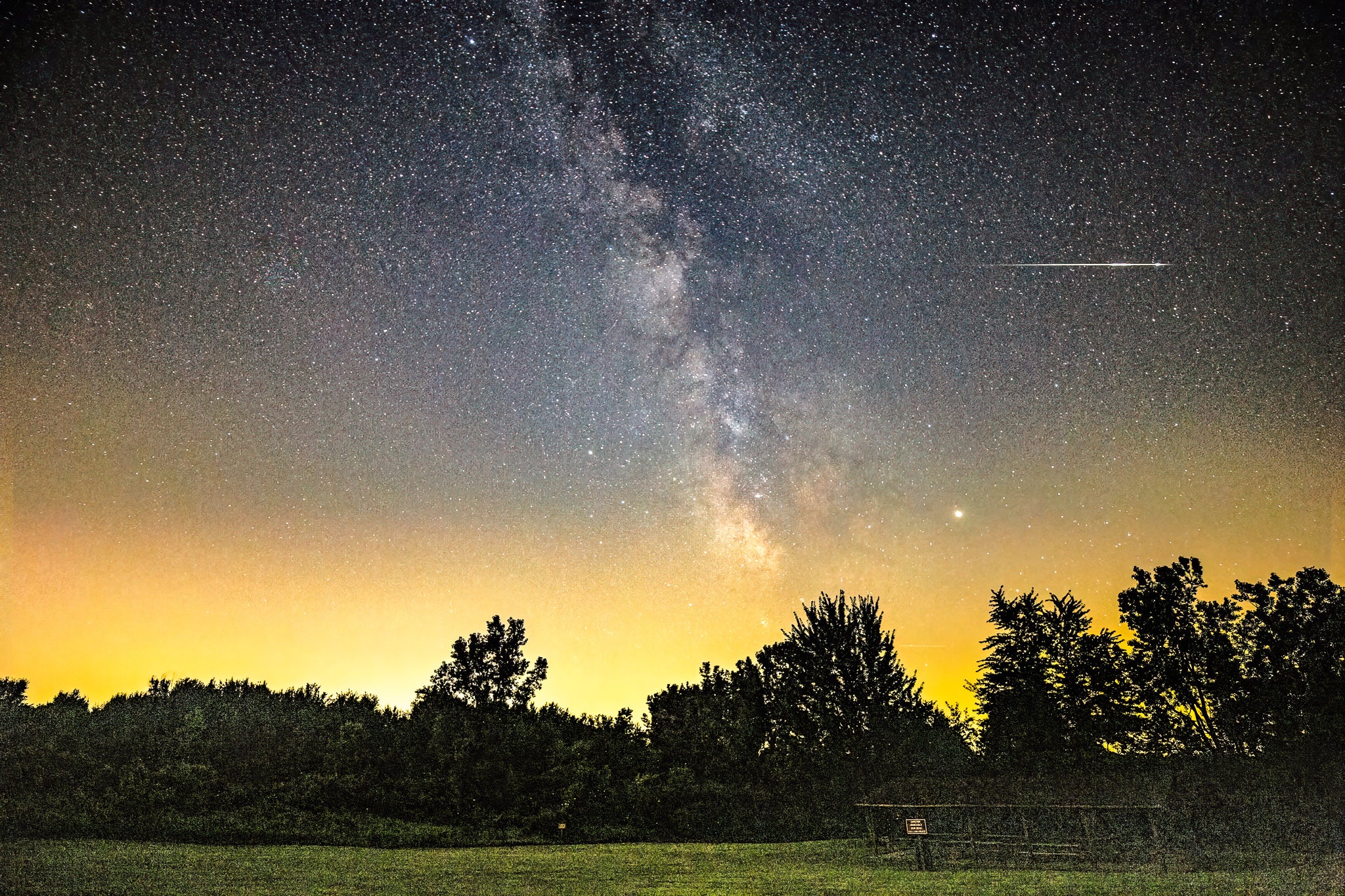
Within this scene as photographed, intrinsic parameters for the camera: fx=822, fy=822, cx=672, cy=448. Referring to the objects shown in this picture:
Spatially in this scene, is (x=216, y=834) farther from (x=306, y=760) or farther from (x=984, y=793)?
(x=984, y=793)

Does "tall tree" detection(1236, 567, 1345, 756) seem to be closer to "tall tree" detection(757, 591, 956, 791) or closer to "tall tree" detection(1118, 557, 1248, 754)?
"tall tree" detection(1118, 557, 1248, 754)

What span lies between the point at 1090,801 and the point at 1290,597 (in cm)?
2666

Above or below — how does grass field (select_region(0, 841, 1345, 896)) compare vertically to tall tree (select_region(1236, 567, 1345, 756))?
below

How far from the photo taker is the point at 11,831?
3616cm

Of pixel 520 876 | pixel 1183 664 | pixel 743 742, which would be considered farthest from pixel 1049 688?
pixel 520 876

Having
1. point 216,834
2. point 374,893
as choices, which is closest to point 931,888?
point 374,893

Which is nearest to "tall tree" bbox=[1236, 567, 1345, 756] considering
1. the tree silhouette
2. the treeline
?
the treeline

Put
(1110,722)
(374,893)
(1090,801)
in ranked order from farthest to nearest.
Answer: (1110,722), (1090,801), (374,893)

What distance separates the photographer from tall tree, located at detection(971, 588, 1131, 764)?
4997cm

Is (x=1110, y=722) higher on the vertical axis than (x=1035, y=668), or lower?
lower

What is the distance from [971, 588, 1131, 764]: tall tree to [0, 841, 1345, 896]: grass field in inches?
824

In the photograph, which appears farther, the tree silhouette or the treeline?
the tree silhouette

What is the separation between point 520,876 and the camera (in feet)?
87.8

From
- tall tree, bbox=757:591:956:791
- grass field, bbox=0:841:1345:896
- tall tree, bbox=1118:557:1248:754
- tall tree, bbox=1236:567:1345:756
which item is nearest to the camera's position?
grass field, bbox=0:841:1345:896
